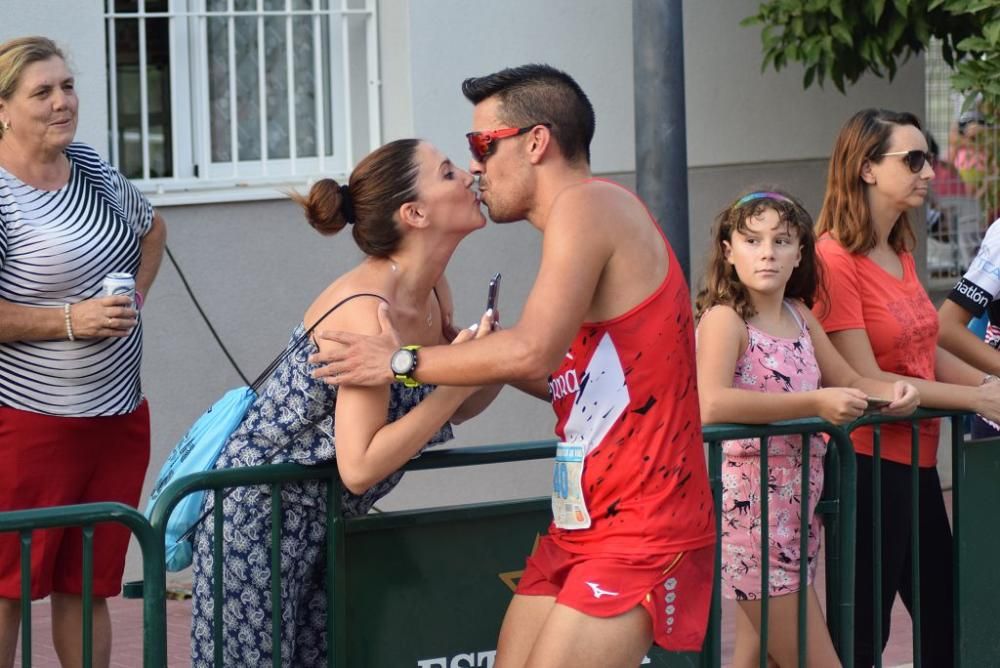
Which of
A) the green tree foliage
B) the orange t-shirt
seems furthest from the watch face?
the green tree foliage

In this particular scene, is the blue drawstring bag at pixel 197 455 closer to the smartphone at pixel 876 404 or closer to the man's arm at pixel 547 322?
the man's arm at pixel 547 322

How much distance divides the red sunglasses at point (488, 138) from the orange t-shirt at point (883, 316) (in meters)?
1.64

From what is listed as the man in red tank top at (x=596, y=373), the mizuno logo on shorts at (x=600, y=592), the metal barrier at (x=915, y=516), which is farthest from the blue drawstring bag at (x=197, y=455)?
the metal barrier at (x=915, y=516)

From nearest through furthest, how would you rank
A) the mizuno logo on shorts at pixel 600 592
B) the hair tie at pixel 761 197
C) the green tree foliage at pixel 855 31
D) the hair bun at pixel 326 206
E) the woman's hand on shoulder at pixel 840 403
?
the mizuno logo on shorts at pixel 600 592, the hair bun at pixel 326 206, the woman's hand on shoulder at pixel 840 403, the hair tie at pixel 761 197, the green tree foliage at pixel 855 31

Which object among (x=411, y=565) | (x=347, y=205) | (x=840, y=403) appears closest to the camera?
(x=347, y=205)

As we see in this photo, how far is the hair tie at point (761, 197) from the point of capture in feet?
15.1

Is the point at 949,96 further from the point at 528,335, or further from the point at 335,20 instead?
the point at 528,335

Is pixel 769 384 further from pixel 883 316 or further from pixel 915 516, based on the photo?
pixel 915 516

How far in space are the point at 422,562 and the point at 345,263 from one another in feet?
13.1

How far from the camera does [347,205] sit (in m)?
3.77

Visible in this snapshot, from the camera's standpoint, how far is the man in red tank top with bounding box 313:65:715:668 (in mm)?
3363

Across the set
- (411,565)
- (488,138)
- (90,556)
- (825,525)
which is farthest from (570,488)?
(825,525)

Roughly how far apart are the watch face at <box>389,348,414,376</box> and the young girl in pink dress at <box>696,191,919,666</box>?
4.07ft

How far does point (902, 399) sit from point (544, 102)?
5.21ft
